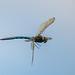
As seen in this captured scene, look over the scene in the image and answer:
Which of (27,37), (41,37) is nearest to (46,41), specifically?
(41,37)

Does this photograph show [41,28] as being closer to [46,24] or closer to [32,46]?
[46,24]

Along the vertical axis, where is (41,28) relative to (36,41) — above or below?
above

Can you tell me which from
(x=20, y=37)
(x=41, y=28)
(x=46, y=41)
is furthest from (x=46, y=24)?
(x=20, y=37)

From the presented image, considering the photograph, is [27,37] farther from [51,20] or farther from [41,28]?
[51,20]

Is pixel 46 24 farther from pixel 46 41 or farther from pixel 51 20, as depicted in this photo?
pixel 46 41

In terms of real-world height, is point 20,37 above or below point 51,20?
below

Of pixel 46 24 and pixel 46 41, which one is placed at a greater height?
pixel 46 24
